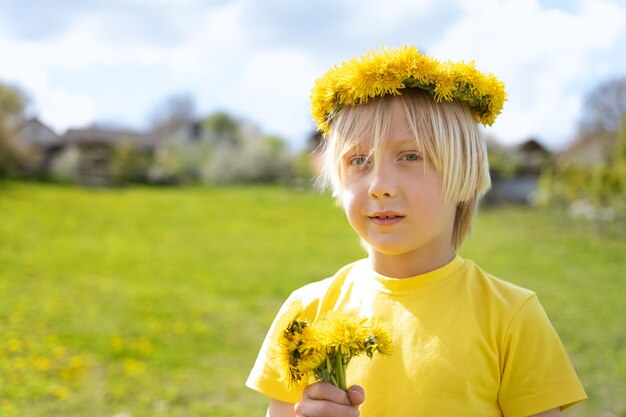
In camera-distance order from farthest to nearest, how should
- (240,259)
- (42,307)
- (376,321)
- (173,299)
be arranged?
(240,259)
(173,299)
(42,307)
(376,321)

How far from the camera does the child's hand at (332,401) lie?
153 centimetres

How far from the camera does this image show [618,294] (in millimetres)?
9711

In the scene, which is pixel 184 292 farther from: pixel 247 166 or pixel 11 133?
pixel 247 166

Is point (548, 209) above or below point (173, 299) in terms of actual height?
above

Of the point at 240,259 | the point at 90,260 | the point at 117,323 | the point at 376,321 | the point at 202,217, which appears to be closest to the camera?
the point at 376,321

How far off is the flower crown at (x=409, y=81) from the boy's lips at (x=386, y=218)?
29 centimetres

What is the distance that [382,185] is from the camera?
1.69 metres

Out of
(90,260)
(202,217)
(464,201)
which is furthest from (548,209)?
(464,201)

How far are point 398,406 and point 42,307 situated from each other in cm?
762

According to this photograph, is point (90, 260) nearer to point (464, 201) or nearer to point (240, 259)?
point (240, 259)

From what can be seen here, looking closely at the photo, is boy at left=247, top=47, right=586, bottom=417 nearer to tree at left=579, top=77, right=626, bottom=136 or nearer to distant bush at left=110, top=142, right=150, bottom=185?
tree at left=579, top=77, right=626, bottom=136

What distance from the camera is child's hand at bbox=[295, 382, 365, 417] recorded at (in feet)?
5.02

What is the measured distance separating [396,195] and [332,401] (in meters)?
0.52

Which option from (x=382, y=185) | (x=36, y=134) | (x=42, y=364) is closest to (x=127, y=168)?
(x=36, y=134)
